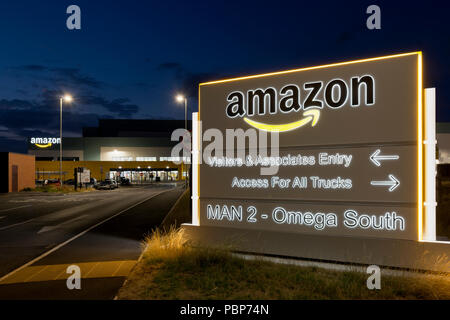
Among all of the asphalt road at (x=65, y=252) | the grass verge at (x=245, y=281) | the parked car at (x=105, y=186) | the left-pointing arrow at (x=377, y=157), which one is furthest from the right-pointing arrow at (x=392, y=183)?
the parked car at (x=105, y=186)

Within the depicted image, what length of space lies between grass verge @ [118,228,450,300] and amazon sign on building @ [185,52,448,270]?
46.5 inches

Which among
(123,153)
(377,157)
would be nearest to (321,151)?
(377,157)

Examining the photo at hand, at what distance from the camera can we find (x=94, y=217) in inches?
700

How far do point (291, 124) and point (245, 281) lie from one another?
3712 mm

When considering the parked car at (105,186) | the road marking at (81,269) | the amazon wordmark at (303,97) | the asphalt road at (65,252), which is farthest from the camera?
the parked car at (105,186)

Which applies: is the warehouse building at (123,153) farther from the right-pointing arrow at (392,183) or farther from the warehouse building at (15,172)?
the right-pointing arrow at (392,183)

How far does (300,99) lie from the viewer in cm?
822

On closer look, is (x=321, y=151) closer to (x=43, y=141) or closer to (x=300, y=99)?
(x=300, y=99)

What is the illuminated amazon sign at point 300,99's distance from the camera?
7.59 metres

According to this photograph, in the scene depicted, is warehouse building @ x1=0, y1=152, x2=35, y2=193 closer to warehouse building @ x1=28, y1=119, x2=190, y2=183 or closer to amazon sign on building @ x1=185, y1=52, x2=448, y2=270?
warehouse building @ x1=28, y1=119, x2=190, y2=183

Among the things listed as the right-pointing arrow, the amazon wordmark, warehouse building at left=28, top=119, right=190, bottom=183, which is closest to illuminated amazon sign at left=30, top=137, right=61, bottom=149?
warehouse building at left=28, top=119, right=190, bottom=183

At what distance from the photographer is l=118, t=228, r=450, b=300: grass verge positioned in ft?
18.7

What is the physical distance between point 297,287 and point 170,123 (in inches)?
3766
